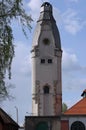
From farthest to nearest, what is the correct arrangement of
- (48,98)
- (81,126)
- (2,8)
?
(48,98)
(81,126)
(2,8)

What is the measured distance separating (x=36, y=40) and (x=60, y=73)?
22.3 feet

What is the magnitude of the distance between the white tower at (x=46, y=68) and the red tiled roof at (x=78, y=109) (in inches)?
266

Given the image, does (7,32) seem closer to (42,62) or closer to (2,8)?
(2,8)

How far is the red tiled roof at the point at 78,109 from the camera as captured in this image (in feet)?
221

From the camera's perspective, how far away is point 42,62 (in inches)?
3100

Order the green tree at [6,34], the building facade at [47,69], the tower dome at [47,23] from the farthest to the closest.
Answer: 1. the tower dome at [47,23]
2. the building facade at [47,69]
3. the green tree at [6,34]

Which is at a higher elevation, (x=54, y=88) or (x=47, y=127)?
(x=54, y=88)

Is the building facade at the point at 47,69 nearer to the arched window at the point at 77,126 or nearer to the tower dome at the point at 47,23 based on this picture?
the tower dome at the point at 47,23

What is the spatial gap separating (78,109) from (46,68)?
12131mm

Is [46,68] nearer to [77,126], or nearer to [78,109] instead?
[78,109]

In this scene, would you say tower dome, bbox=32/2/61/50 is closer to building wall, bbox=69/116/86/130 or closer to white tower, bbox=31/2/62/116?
white tower, bbox=31/2/62/116

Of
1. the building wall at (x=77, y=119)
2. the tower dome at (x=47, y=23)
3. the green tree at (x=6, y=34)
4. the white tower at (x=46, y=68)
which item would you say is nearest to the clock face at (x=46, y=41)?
the white tower at (x=46, y=68)

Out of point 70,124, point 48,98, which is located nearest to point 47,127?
point 70,124

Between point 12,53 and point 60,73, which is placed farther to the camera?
point 60,73
